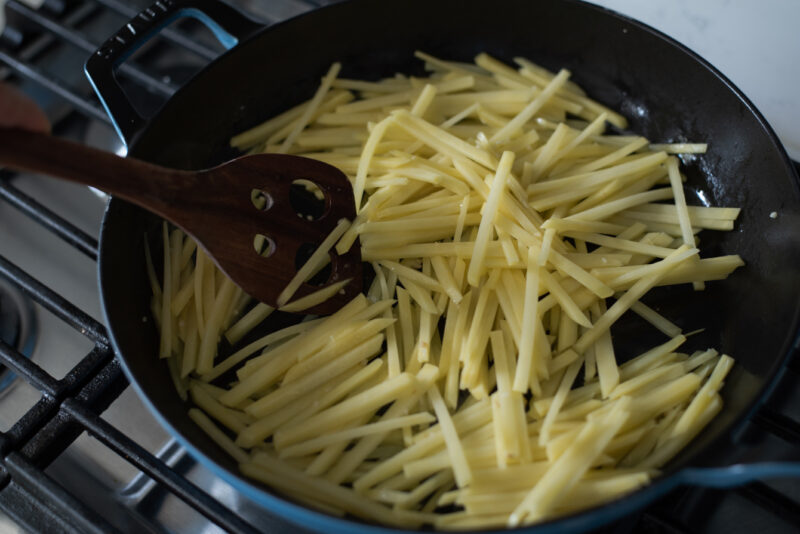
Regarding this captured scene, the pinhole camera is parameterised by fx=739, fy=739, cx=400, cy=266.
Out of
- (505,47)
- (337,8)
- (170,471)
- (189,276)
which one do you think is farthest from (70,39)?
(170,471)

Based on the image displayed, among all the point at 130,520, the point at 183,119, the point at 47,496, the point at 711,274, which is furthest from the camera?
the point at 183,119

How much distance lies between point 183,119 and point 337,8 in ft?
1.59

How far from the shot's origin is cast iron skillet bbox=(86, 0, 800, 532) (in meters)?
1.26

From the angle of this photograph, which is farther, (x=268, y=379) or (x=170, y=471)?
(x=268, y=379)

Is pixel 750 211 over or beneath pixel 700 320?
over

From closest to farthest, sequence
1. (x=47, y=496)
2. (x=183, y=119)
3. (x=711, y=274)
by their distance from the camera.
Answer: (x=47, y=496) < (x=711, y=274) < (x=183, y=119)

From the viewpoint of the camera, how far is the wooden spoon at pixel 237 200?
3.69 ft

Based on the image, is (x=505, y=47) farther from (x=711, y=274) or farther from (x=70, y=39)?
(x=70, y=39)

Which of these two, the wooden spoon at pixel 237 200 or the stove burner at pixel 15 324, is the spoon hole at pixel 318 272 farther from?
the stove burner at pixel 15 324

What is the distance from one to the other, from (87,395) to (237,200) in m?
0.47

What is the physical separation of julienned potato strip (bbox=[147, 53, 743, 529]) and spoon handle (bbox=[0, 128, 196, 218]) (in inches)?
12.5

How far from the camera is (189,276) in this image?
157cm

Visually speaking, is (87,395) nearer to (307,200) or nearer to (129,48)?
(307,200)

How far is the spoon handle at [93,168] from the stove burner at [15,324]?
1.93 ft
